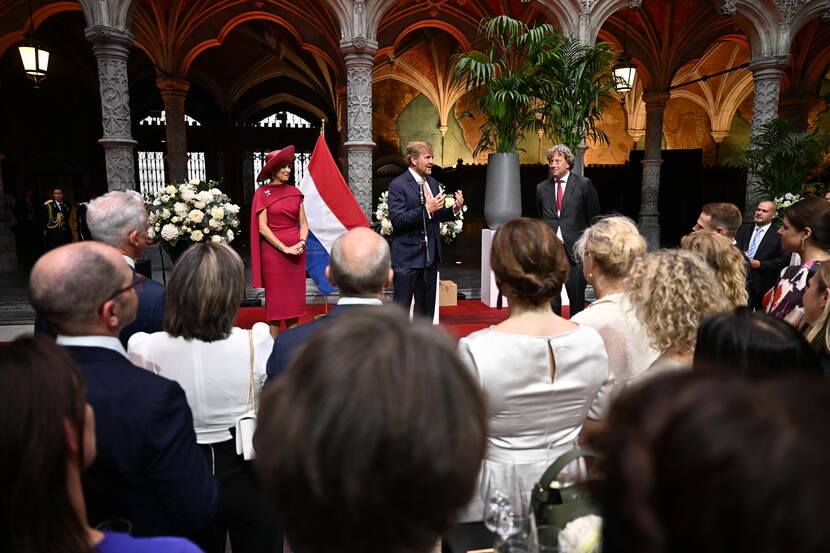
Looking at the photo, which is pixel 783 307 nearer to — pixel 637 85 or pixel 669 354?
pixel 669 354

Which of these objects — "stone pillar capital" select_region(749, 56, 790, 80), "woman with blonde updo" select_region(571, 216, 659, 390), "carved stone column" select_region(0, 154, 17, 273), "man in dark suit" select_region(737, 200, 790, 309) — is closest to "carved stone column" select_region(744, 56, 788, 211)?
"stone pillar capital" select_region(749, 56, 790, 80)

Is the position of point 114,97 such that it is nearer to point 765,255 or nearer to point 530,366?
point 530,366

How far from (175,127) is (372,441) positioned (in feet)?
37.9

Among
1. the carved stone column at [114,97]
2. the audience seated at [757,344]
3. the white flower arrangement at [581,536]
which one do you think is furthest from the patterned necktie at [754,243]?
the carved stone column at [114,97]

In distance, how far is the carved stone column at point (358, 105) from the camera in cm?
750

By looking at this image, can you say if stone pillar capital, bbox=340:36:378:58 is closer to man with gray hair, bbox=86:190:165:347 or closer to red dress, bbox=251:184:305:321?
red dress, bbox=251:184:305:321

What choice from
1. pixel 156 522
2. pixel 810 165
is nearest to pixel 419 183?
pixel 156 522

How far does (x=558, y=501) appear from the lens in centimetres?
122

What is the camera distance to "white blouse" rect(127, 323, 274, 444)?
1697 mm

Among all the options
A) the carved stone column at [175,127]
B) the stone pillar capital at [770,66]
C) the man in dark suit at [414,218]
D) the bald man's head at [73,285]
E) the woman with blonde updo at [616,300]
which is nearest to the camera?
the bald man's head at [73,285]

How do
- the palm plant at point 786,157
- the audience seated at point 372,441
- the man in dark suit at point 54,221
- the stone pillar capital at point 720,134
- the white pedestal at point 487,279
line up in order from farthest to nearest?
the stone pillar capital at point 720,134 < the man in dark suit at point 54,221 < the palm plant at point 786,157 < the white pedestal at point 487,279 < the audience seated at point 372,441

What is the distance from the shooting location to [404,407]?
644mm

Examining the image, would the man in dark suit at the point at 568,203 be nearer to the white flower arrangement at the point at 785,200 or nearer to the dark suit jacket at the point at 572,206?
the dark suit jacket at the point at 572,206

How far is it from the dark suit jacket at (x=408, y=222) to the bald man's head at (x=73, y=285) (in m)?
3.22
